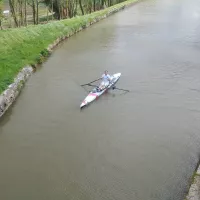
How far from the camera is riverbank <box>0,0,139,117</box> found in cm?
2560

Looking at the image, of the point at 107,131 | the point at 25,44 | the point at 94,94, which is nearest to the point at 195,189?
the point at 107,131

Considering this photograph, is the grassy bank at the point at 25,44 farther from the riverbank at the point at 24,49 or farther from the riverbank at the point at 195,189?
the riverbank at the point at 195,189

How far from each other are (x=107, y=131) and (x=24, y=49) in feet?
57.7

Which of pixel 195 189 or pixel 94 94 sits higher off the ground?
pixel 94 94

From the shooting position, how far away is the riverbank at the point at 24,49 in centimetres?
2560

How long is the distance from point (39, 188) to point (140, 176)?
186 inches

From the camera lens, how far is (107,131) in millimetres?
19828

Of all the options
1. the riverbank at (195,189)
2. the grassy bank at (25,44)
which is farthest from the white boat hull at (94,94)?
the riverbank at (195,189)

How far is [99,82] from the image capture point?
27547mm

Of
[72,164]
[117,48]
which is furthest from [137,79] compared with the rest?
[72,164]

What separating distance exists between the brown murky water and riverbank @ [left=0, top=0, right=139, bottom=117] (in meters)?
0.89

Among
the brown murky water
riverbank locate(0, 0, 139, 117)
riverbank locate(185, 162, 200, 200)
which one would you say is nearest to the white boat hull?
the brown murky water

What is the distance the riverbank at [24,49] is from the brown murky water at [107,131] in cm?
89

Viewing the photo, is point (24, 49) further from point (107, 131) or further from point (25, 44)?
point (107, 131)
